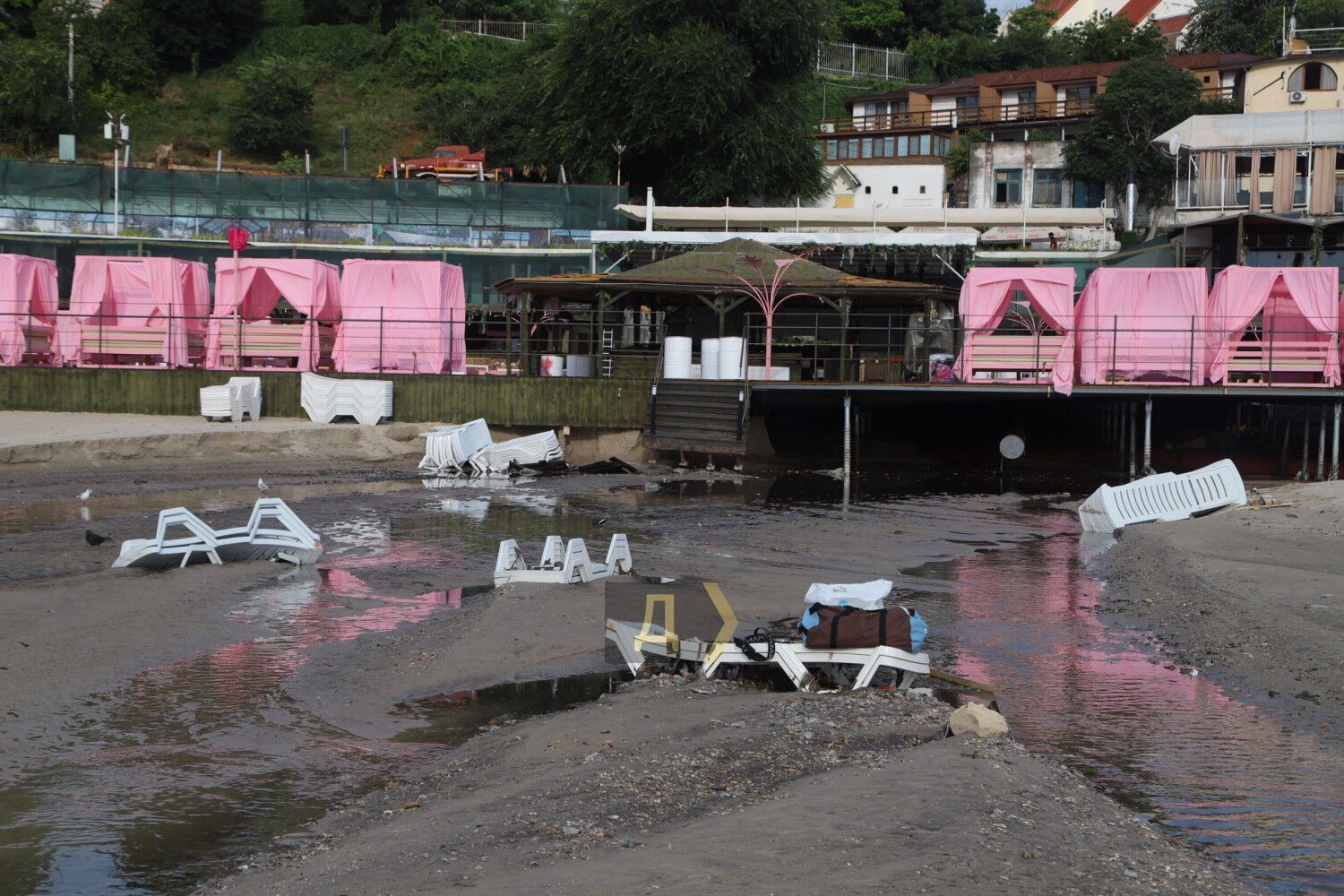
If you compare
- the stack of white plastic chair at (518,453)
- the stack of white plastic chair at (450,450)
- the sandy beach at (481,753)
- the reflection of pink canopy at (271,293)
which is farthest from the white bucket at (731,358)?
the sandy beach at (481,753)

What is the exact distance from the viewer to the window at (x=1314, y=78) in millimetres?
49781

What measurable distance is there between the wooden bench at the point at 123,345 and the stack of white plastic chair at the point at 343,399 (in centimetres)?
464

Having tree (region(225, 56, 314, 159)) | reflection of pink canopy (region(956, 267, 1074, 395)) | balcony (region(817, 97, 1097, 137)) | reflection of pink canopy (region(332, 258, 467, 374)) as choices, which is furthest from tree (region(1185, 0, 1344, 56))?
reflection of pink canopy (region(332, 258, 467, 374))

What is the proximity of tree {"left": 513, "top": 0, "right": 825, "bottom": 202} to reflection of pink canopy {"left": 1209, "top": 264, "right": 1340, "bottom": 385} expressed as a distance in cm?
2520

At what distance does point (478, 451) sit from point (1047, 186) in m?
41.7

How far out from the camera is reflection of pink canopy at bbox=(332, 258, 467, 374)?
31.5m

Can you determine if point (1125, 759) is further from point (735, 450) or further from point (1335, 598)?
point (735, 450)

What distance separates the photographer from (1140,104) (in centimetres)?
5756

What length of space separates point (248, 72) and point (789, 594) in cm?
6070

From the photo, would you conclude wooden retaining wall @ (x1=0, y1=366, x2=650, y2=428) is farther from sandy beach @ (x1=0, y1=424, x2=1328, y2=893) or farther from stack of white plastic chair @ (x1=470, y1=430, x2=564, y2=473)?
sandy beach @ (x1=0, y1=424, x2=1328, y2=893)

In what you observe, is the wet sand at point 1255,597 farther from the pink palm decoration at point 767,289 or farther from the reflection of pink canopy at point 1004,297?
the pink palm decoration at point 767,289

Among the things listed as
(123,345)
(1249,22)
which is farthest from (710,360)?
(1249,22)

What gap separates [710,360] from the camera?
2933 centimetres

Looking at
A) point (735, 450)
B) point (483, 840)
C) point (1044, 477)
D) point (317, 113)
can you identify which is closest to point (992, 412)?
point (1044, 477)
